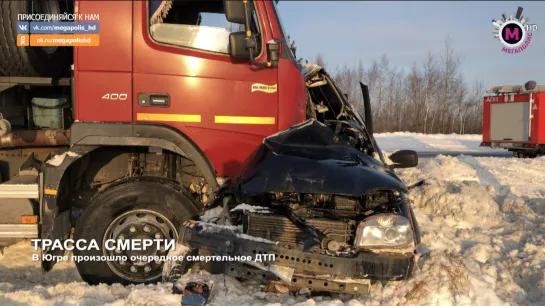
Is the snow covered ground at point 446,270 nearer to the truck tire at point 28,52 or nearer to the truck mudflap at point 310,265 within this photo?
the truck mudflap at point 310,265

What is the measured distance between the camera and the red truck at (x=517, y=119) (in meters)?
15.3

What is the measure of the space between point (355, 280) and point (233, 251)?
3.35 ft

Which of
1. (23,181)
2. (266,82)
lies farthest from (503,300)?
(23,181)

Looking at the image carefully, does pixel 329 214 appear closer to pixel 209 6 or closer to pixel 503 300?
pixel 503 300

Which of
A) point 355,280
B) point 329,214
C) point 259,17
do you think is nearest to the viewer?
point 355,280

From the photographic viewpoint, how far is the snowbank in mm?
3322

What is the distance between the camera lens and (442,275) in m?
3.54

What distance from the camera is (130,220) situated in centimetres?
396

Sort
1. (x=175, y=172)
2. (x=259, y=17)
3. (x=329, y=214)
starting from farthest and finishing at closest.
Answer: (x=175, y=172)
(x=259, y=17)
(x=329, y=214)

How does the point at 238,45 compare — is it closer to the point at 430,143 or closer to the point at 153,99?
the point at 153,99

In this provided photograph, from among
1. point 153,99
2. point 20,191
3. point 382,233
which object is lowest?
point 382,233

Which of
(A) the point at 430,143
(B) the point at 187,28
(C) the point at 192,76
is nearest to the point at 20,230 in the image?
(C) the point at 192,76

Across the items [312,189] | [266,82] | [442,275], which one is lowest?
[442,275]

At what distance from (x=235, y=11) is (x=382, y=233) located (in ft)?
8.06
